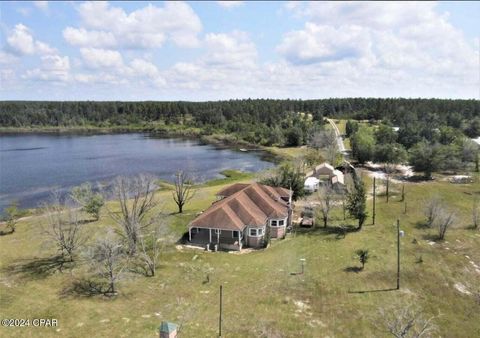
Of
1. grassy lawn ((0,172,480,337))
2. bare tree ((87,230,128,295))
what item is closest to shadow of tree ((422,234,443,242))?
grassy lawn ((0,172,480,337))

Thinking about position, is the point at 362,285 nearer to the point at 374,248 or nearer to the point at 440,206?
the point at 374,248

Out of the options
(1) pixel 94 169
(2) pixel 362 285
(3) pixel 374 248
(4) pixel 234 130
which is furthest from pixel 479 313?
(4) pixel 234 130

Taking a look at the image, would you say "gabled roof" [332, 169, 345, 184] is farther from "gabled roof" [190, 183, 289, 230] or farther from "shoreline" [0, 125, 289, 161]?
"shoreline" [0, 125, 289, 161]

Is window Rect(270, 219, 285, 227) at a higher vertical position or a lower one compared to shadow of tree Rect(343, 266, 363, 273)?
higher

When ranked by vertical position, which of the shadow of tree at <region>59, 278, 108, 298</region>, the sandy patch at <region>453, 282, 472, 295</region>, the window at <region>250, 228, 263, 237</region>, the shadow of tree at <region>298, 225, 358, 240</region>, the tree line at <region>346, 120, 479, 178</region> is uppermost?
the tree line at <region>346, 120, 479, 178</region>

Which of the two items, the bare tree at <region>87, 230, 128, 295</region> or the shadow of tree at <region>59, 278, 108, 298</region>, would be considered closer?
the shadow of tree at <region>59, 278, 108, 298</region>

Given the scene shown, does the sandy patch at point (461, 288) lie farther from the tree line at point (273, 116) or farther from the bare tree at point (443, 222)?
the tree line at point (273, 116)

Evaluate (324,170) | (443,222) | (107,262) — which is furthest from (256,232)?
(324,170)
